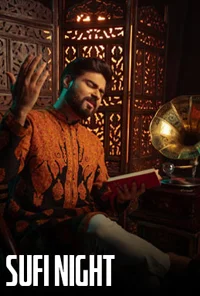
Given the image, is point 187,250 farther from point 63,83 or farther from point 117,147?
point 63,83

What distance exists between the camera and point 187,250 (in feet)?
7.51

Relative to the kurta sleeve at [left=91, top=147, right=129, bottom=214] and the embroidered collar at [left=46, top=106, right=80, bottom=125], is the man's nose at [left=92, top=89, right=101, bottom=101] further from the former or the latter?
the kurta sleeve at [left=91, top=147, right=129, bottom=214]

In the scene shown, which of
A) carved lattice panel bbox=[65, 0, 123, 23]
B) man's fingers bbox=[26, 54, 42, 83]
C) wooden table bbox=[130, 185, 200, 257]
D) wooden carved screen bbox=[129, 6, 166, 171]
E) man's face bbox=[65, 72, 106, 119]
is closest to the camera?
man's fingers bbox=[26, 54, 42, 83]

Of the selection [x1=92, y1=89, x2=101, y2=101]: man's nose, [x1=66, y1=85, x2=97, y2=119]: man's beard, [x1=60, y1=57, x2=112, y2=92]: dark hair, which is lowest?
[x1=66, y1=85, x2=97, y2=119]: man's beard

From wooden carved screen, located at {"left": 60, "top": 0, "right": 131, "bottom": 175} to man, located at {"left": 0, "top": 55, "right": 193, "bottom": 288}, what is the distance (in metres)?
0.67

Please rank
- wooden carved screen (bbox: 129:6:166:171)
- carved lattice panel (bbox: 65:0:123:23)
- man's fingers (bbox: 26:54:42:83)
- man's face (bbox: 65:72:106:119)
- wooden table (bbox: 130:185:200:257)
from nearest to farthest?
man's fingers (bbox: 26:54:42:83) < man's face (bbox: 65:72:106:119) < wooden table (bbox: 130:185:200:257) < carved lattice panel (bbox: 65:0:123:23) < wooden carved screen (bbox: 129:6:166:171)

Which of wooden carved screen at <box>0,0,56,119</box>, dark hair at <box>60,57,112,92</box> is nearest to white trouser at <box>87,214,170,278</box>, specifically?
dark hair at <box>60,57,112,92</box>

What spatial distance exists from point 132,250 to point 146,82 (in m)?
1.72

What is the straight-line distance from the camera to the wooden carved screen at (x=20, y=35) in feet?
7.56

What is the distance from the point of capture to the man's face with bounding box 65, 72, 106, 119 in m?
1.87

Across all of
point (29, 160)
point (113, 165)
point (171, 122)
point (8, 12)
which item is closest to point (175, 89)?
point (171, 122)

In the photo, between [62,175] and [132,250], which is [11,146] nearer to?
[62,175]

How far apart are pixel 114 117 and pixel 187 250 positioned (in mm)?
1139

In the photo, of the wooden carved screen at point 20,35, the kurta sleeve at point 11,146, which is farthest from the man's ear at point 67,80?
the wooden carved screen at point 20,35
